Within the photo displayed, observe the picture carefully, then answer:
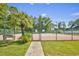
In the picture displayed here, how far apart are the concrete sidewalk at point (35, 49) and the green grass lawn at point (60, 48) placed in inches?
7.1

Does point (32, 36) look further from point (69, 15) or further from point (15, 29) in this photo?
point (69, 15)

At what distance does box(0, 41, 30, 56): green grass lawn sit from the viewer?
7.39 metres

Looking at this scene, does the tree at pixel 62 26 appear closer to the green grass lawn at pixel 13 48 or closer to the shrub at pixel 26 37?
the shrub at pixel 26 37

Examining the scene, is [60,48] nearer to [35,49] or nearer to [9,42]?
[35,49]

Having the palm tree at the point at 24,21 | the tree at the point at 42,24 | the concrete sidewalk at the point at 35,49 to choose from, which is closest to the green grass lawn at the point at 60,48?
the concrete sidewalk at the point at 35,49

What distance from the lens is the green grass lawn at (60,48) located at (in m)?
7.49

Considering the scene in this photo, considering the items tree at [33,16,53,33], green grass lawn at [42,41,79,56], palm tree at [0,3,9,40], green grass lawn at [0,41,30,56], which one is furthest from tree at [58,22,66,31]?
palm tree at [0,3,9,40]

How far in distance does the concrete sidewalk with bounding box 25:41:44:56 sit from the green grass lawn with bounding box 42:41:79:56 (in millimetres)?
179

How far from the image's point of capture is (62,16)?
28.8 feet

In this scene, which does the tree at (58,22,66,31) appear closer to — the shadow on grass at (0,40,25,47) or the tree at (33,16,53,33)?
the tree at (33,16,53,33)

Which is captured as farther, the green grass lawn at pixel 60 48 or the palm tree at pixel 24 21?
Answer: the palm tree at pixel 24 21

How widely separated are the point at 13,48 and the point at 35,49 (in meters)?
0.93

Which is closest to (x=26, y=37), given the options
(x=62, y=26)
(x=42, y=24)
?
(x=42, y=24)

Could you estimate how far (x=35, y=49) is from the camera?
8.01 metres
